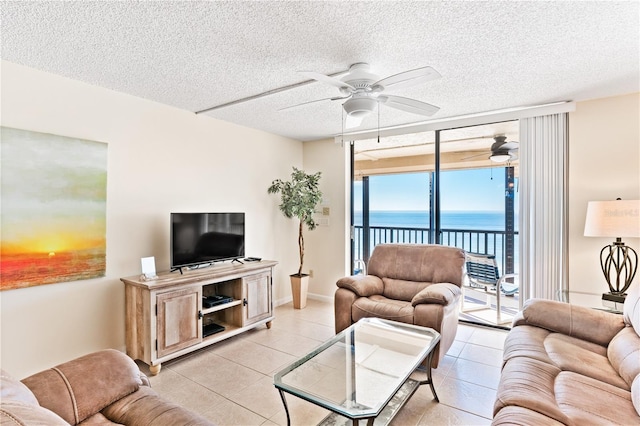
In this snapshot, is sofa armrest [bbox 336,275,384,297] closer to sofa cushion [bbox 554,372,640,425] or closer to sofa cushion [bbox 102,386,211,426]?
sofa cushion [bbox 554,372,640,425]

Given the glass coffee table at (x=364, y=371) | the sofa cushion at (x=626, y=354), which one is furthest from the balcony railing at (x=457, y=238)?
the glass coffee table at (x=364, y=371)

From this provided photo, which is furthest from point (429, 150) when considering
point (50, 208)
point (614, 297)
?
point (50, 208)

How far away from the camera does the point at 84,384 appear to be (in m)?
1.41

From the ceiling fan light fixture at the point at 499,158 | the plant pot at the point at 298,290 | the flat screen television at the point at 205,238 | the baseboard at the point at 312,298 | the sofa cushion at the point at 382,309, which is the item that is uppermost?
the ceiling fan light fixture at the point at 499,158

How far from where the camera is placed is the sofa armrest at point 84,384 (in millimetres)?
1306

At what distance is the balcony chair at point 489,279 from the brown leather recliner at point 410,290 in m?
0.59

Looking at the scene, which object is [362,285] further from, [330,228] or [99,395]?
[99,395]

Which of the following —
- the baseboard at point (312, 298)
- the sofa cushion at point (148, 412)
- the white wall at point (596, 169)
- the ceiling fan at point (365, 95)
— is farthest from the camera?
the baseboard at point (312, 298)

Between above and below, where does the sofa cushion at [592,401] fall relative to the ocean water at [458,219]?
below

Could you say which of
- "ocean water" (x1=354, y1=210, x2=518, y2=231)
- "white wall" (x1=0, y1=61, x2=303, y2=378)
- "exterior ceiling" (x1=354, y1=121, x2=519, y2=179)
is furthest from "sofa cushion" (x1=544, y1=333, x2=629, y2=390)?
"white wall" (x1=0, y1=61, x2=303, y2=378)

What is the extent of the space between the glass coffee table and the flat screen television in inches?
65.0

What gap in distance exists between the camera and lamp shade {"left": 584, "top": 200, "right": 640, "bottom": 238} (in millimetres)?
2508

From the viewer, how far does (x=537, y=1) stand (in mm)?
1664

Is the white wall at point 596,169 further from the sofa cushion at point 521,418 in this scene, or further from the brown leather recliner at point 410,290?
the sofa cushion at point 521,418
